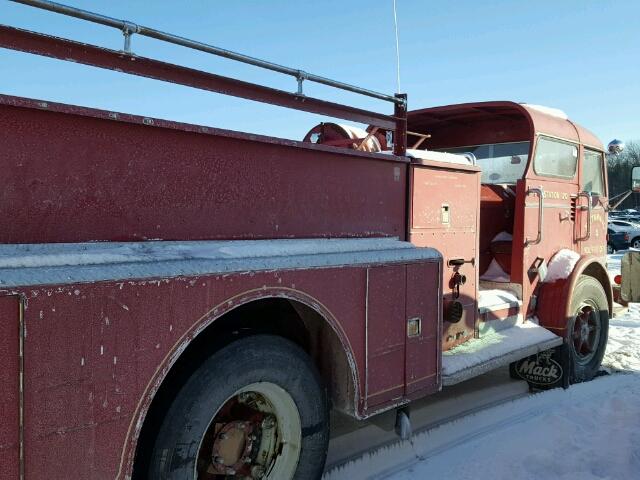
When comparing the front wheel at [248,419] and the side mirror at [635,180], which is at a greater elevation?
the side mirror at [635,180]

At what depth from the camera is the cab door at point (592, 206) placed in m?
5.16

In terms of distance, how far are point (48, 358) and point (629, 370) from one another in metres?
5.34

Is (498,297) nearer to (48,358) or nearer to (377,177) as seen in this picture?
(377,177)

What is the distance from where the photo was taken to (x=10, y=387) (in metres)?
1.62

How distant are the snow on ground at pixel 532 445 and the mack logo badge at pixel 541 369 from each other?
0.51 ft

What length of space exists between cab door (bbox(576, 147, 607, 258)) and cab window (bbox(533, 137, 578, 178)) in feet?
0.63

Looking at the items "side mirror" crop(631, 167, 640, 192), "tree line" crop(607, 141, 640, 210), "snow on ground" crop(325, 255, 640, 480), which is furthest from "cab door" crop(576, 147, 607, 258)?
"tree line" crop(607, 141, 640, 210)

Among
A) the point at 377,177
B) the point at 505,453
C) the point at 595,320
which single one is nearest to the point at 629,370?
the point at 595,320

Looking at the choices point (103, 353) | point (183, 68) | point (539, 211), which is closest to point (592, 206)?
point (539, 211)

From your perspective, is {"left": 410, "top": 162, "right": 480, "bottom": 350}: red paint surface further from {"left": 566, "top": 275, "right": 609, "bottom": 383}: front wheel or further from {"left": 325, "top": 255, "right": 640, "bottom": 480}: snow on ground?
{"left": 566, "top": 275, "right": 609, "bottom": 383}: front wheel

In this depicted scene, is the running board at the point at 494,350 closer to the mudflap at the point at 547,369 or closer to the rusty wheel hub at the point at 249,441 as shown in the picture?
the mudflap at the point at 547,369

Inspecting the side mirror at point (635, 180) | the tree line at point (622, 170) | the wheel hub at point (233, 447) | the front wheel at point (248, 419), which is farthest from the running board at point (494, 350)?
the tree line at point (622, 170)

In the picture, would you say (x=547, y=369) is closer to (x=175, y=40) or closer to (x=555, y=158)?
(x=555, y=158)

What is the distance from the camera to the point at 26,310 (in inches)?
64.2
